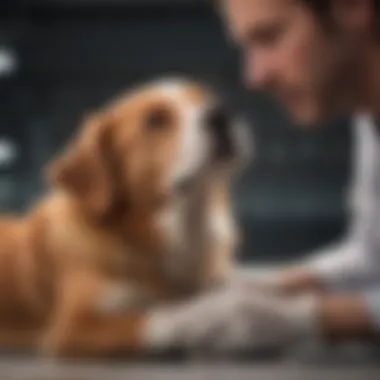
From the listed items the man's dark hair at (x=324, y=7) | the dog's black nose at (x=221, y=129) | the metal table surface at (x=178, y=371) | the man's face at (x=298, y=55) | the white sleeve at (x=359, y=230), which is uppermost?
the man's dark hair at (x=324, y=7)

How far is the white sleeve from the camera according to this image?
4.10 feet

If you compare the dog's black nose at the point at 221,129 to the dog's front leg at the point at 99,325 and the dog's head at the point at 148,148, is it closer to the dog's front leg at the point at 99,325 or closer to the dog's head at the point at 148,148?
the dog's head at the point at 148,148

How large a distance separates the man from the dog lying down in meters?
0.05

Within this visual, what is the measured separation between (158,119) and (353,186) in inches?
9.7

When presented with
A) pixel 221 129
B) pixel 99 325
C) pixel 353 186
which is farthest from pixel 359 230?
pixel 99 325

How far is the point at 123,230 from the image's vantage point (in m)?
1.25

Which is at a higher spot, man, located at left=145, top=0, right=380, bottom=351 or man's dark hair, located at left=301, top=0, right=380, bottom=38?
man's dark hair, located at left=301, top=0, right=380, bottom=38

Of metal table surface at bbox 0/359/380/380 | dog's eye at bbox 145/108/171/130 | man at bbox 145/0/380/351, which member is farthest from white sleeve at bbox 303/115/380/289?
dog's eye at bbox 145/108/171/130

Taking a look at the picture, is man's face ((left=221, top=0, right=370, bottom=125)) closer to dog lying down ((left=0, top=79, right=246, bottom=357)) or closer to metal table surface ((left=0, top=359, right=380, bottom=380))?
dog lying down ((left=0, top=79, right=246, bottom=357))

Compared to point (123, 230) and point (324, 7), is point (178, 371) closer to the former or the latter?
point (123, 230)

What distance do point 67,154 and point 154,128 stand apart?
4.4 inches

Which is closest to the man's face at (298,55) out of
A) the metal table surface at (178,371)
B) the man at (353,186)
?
the man at (353,186)

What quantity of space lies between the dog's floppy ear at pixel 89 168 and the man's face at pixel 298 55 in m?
0.19

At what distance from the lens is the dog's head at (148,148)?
1.22 meters
